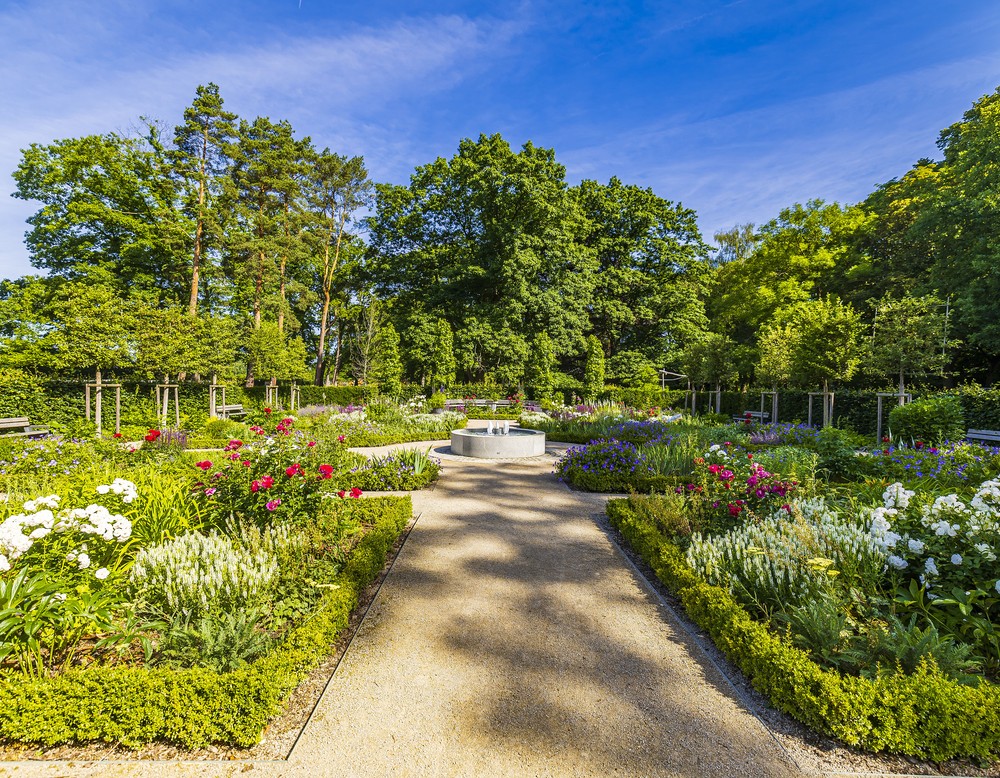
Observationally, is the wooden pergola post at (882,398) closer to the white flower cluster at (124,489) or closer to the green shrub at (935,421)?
the green shrub at (935,421)

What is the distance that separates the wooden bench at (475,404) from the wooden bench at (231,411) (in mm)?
8868

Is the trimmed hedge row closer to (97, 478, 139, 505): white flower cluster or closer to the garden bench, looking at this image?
(97, 478, 139, 505): white flower cluster

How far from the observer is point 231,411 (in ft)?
62.7

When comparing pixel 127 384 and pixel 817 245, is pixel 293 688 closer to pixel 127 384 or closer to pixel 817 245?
pixel 127 384

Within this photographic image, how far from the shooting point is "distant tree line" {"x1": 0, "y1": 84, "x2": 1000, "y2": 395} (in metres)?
15.4

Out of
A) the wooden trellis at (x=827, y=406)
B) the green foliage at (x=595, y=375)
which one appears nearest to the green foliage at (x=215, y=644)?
the wooden trellis at (x=827, y=406)

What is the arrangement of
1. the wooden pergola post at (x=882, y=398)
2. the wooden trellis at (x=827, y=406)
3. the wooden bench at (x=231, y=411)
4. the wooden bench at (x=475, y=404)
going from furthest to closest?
the wooden bench at (x=475, y=404) < the wooden bench at (x=231, y=411) < the wooden trellis at (x=827, y=406) < the wooden pergola post at (x=882, y=398)

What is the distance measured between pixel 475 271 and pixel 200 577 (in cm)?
2535

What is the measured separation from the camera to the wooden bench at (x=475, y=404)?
22328 millimetres

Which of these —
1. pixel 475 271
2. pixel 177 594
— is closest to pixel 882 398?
pixel 177 594

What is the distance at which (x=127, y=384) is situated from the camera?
15258mm

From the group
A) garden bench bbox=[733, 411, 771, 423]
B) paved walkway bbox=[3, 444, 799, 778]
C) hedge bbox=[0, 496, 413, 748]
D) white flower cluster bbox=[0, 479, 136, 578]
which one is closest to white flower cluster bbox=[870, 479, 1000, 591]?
paved walkway bbox=[3, 444, 799, 778]

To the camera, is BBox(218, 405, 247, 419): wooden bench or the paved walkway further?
BBox(218, 405, 247, 419): wooden bench

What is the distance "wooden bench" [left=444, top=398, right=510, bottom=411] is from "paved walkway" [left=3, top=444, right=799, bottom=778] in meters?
17.5
